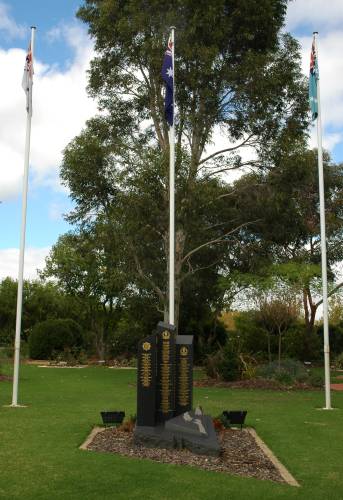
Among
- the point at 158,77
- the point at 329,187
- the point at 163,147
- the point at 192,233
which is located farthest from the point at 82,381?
the point at 329,187

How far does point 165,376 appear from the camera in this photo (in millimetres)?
11336

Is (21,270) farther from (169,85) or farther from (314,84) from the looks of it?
(314,84)

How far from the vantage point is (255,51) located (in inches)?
1022

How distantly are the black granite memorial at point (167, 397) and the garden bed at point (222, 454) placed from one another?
24 centimetres

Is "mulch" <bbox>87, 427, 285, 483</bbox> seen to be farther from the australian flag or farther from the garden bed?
the australian flag

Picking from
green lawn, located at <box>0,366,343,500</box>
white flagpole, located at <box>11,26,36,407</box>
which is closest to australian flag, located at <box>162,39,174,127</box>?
white flagpole, located at <box>11,26,36,407</box>

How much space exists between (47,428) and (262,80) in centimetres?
1740

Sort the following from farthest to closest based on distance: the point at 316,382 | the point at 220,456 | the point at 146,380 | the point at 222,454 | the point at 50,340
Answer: the point at 50,340 < the point at 316,382 < the point at 146,380 < the point at 222,454 < the point at 220,456

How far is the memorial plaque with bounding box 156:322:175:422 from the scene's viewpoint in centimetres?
1130

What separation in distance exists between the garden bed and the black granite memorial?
0.80 feet

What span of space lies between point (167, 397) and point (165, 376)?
38cm

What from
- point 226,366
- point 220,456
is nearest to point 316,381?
point 226,366

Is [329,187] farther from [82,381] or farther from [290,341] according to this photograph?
[82,381]

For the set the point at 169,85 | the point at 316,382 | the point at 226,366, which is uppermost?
the point at 169,85
